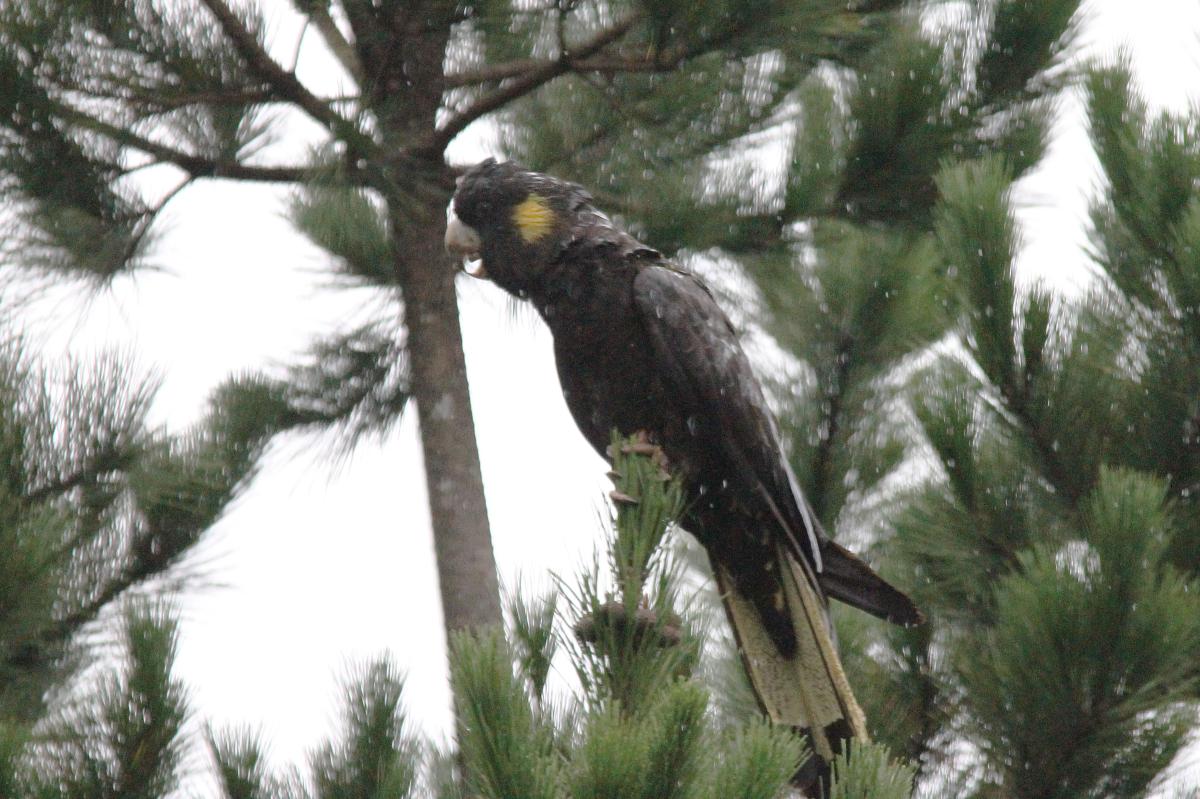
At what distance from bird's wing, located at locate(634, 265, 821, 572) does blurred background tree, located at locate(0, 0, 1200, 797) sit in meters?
0.23

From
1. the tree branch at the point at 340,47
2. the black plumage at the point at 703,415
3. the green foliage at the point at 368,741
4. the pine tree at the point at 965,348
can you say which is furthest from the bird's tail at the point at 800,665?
the tree branch at the point at 340,47

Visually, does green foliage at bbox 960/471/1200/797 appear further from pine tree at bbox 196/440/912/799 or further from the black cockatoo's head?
the black cockatoo's head

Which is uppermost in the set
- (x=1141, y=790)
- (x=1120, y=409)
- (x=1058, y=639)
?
(x=1120, y=409)

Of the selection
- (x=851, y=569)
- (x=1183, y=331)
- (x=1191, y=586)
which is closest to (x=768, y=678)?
(x=851, y=569)

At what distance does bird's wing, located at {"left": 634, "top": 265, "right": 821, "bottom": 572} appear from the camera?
2.81 meters

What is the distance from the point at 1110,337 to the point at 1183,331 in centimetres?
14

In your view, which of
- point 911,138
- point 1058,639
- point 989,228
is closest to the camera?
point 1058,639

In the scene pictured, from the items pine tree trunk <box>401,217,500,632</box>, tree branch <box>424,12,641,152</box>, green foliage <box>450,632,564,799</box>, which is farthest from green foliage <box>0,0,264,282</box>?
green foliage <box>450,632,564,799</box>

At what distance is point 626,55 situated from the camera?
9.56ft

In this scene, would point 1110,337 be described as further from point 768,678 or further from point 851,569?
point 768,678

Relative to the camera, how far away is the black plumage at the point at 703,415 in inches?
110

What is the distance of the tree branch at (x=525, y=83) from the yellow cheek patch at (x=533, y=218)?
21cm

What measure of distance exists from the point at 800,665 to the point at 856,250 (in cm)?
105

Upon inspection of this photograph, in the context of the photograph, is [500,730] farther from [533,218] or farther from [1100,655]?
[533,218]
